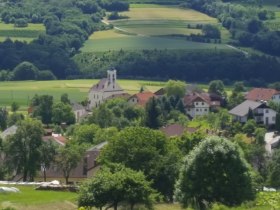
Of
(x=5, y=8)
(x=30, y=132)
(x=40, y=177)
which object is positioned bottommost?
(x=5, y=8)

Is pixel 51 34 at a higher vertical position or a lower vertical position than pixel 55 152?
lower

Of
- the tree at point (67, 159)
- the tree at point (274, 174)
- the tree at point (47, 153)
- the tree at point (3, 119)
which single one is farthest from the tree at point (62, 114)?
the tree at point (47, 153)

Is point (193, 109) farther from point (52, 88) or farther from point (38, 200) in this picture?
point (38, 200)

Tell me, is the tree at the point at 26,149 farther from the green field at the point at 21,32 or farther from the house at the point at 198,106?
the green field at the point at 21,32

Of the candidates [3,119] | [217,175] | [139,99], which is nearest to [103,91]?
[139,99]

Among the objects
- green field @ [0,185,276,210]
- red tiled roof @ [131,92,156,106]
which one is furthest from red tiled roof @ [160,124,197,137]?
green field @ [0,185,276,210]

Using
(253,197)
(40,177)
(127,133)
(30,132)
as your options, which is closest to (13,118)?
(40,177)

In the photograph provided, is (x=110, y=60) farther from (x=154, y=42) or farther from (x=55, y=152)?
(x=55, y=152)
